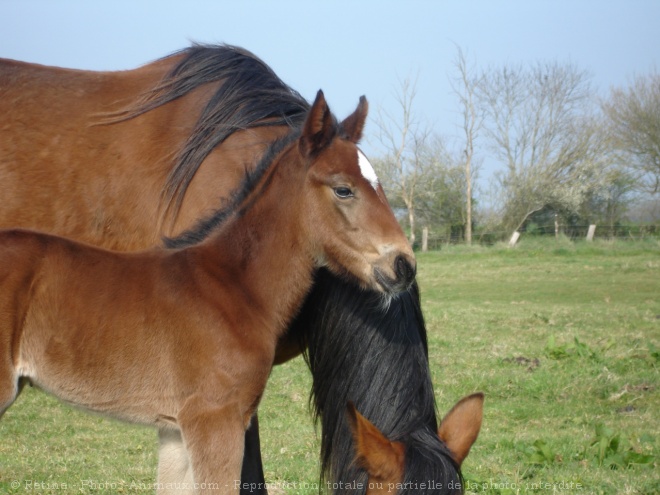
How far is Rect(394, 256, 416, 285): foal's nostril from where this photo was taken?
10.6ft

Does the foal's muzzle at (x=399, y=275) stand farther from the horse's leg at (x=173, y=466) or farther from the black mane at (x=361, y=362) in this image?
the horse's leg at (x=173, y=466)

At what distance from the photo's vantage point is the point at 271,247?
3471mm

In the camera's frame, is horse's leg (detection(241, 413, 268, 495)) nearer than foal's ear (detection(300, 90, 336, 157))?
No

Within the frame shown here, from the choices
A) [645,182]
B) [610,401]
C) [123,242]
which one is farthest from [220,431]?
[645,182]

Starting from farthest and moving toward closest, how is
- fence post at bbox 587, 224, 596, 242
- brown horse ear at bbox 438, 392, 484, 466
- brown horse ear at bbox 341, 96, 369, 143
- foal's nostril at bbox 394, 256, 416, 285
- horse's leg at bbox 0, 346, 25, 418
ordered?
fence post at bbox 587, 224, 596, 242 < brown horse ear at bbox 341, 96, 369, 143 < foal's nostril at bbox 394, 256, 416, 285 < brown horse ear at bbox 438, 392, 484, 466 < horse's leg at bbox 0, 346, 25, 418

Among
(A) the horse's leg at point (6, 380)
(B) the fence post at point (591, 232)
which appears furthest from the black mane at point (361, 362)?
(B) the fence post at point (591, 232)

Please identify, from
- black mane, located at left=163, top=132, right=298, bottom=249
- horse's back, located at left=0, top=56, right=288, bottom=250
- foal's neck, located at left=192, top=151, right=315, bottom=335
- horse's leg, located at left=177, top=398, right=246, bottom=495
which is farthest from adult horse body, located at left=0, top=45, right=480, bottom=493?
horse's leg, located at left=177, top=398, right=246, bottom=495

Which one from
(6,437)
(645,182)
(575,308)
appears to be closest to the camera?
(6,437)

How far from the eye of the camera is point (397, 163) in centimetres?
2833

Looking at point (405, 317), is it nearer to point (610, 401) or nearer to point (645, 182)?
point (610, 401)

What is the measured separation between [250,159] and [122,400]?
1.39 metres

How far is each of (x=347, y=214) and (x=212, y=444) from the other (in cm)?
107

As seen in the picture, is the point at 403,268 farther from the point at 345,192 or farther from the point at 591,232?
the point at 591,232

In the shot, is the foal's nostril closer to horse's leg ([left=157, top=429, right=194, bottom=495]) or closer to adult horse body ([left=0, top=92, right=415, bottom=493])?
adult horse body ([left=0, top=92, right=415, bottom=493])
